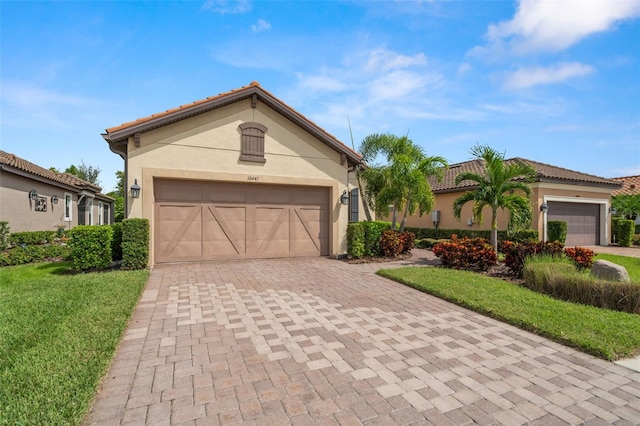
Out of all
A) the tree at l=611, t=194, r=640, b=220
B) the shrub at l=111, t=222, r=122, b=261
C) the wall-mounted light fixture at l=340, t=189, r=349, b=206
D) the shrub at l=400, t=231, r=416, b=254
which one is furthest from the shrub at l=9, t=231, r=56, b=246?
the tree at l=611, t=194, r=640, b=220

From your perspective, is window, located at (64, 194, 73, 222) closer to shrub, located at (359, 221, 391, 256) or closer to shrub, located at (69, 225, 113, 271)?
shrub, located at (69, 225, 113, 271)

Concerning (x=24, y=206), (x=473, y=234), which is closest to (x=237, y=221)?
(x=24, y=206)

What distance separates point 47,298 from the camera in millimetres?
5867

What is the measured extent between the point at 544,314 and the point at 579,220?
17.0m

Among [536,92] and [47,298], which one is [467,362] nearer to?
[47,298]

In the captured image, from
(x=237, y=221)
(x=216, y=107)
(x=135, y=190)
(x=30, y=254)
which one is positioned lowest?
(x=30, y=254)

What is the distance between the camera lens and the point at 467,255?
A: 929 cm

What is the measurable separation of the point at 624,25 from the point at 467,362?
10.5 m

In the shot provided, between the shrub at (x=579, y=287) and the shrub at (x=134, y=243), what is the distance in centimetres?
1001

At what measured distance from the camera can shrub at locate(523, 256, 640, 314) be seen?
18.1 feet

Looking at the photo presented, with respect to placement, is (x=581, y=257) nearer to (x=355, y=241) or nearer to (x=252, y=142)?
(x=355, y=241)

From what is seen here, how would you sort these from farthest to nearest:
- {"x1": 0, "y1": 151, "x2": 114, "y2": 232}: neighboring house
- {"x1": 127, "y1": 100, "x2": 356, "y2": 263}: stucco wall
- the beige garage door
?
{"x1": 0, "y1": 151, "x2": 114, "y2": 232}: neighboring house → the beige garage door → {"x1": 127, "y1": 100, "x2": 356, "y2": 263}: stucco wall

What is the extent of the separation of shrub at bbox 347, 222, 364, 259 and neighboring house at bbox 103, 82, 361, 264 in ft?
1.24

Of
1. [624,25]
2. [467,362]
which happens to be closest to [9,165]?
[467,362]
